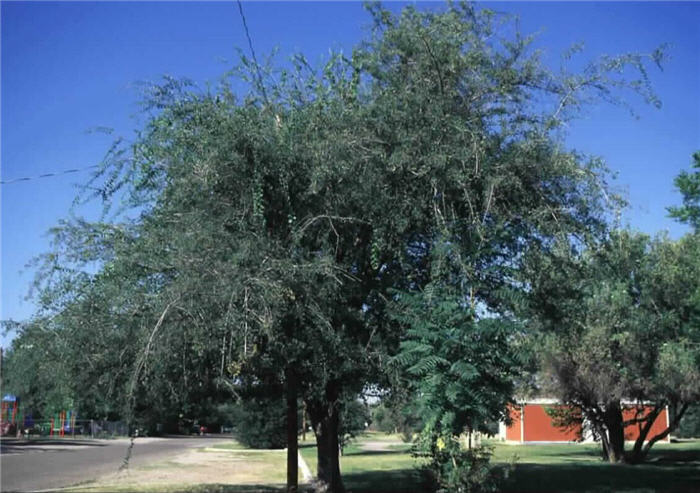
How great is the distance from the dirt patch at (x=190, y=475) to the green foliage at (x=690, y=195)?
1554 centimetres

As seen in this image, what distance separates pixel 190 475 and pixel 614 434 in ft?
65.0

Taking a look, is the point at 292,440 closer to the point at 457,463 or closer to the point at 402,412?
the point at 402,412

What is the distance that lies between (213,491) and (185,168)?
10.0m

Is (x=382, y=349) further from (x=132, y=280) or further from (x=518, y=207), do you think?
(x=132, y=280)

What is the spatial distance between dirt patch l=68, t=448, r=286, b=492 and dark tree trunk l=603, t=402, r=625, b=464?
14.6m

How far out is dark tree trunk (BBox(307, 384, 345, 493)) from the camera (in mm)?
14156

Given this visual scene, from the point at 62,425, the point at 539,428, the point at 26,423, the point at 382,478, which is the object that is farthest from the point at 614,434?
the point at 62,425

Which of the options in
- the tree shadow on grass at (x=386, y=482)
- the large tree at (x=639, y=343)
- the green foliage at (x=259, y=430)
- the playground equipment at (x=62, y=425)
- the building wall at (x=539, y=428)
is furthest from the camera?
the playground equipment at (x=62, y=425)

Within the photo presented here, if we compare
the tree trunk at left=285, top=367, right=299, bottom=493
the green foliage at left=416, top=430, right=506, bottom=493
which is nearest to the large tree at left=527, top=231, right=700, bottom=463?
the tree trunk at left=285, top=367, right=299, bottom=493

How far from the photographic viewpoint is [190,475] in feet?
81.2

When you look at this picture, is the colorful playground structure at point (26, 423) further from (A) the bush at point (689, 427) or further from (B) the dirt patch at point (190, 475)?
(A) the bush at point (689, 427)

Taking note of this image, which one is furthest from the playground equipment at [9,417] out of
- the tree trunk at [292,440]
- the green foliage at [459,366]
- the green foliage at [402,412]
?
the green foliage at [459,366]

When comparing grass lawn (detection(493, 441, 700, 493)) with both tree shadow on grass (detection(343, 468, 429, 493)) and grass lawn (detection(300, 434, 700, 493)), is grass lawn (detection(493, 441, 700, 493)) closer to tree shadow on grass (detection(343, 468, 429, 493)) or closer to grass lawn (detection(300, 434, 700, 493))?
grass lawn (detection(300, 434, 700, 493))

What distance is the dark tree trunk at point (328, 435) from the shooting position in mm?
14156
